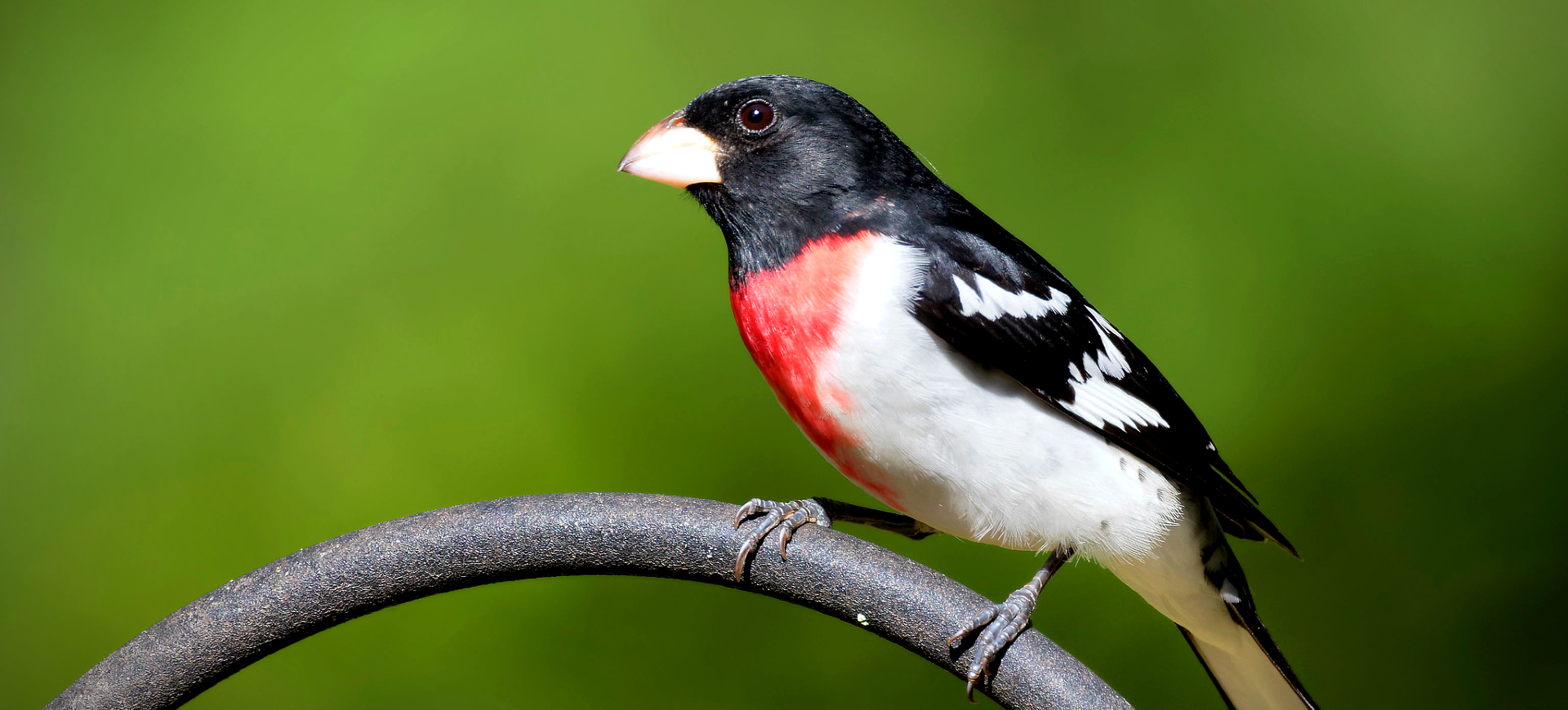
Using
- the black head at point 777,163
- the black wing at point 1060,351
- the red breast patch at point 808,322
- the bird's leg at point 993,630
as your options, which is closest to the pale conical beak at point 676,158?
the black head at point 777,163

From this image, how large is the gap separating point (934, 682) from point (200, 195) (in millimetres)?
Answer: 1450

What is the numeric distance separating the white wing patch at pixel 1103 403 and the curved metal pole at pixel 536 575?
0.23 m

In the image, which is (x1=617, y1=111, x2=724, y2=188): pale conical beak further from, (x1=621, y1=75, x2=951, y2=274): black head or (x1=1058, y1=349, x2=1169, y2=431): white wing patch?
(x1=1058, y1=349, x2=1169, y2=431): white wing patch

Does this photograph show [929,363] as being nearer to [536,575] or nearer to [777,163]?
[777,163]

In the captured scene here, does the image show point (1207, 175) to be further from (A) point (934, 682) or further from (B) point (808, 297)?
(B) point (808, 297)

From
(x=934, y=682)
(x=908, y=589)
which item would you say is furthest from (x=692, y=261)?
(x=908, y=589)

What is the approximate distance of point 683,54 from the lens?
2.08 meters

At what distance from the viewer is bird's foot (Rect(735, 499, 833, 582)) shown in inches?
36.8

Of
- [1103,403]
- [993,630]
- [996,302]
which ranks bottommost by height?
[993,630]

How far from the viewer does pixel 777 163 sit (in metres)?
1.12

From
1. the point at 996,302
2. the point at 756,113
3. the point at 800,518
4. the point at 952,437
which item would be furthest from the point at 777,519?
the point at 756,113

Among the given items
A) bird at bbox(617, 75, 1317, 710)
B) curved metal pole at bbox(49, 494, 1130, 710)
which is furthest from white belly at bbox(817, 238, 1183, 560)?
curved metal pole at bbox(49, 494, 1130, 710)

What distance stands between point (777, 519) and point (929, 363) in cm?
18

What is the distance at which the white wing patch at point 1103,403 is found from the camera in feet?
→ 3.57
